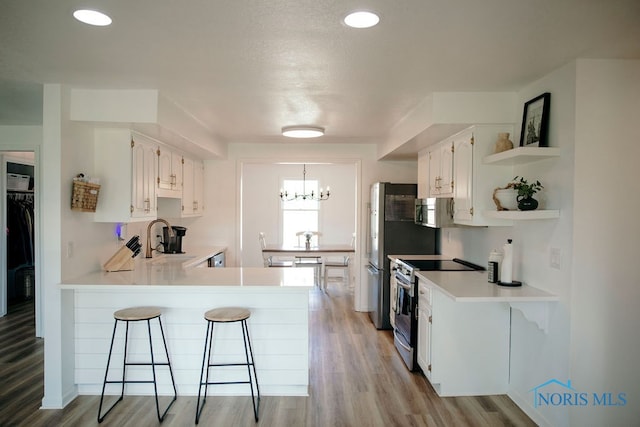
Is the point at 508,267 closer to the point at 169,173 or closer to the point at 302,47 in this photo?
the point at 302,47

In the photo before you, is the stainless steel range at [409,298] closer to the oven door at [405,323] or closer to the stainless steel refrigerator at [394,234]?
the oven door at [405,323]

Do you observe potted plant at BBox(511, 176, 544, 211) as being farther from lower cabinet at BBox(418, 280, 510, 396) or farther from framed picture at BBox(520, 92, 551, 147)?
lower cabinet at BBox(418, 280, 510, 396)

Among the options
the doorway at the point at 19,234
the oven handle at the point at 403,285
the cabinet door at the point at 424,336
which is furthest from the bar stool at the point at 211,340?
the doorway at the point at 19,234

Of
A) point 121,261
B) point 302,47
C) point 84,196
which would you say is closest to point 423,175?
point 302,47

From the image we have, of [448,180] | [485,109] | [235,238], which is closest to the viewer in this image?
[485,109]

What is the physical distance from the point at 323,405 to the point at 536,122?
2.52 meters

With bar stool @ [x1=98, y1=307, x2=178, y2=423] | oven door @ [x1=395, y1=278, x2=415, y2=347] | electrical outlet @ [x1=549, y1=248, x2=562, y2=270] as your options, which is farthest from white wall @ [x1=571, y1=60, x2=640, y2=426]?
bar stool @ [x1=98, y1=307, x2=178, y2=423]

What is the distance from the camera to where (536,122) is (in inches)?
106

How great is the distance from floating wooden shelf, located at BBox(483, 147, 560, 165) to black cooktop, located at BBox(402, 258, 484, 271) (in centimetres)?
115

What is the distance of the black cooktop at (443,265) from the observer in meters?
3.64

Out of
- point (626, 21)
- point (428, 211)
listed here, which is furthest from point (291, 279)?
point (626, 21)

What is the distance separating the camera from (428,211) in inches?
151

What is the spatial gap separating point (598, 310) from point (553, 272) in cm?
32

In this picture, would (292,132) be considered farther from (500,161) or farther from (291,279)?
(500,161)
